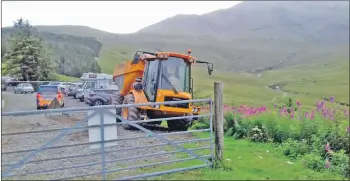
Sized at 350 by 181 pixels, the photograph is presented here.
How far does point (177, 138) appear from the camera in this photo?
39.9 feet

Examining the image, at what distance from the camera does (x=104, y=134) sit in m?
6.81

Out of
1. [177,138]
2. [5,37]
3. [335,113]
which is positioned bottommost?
[177,138]

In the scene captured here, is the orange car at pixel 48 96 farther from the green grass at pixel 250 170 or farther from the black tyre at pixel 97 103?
the green grass at pixel 250 170

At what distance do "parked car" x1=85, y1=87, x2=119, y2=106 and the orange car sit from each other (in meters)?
1.86

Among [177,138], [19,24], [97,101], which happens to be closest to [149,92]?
[177,138]

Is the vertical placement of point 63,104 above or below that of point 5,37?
below

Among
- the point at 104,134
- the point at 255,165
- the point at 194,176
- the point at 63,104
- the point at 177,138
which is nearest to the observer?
the point at 104,134

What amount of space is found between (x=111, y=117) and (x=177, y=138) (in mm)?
5536

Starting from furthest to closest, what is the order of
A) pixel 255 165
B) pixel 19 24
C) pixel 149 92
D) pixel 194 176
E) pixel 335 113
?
→ pixel 19 24, pixel 149 92, pixel 335 113, pixel 255 165, pixel 194 176

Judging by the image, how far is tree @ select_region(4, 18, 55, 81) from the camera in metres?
38.2

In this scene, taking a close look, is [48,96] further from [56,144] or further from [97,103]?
[56,144]

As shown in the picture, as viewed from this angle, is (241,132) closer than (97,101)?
Yes

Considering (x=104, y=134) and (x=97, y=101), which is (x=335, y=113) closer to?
A: (x=104, y=134)

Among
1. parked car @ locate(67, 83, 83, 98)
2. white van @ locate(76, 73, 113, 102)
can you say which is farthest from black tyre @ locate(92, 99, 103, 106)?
parked car @ locate(67, 83, 83, 98)
